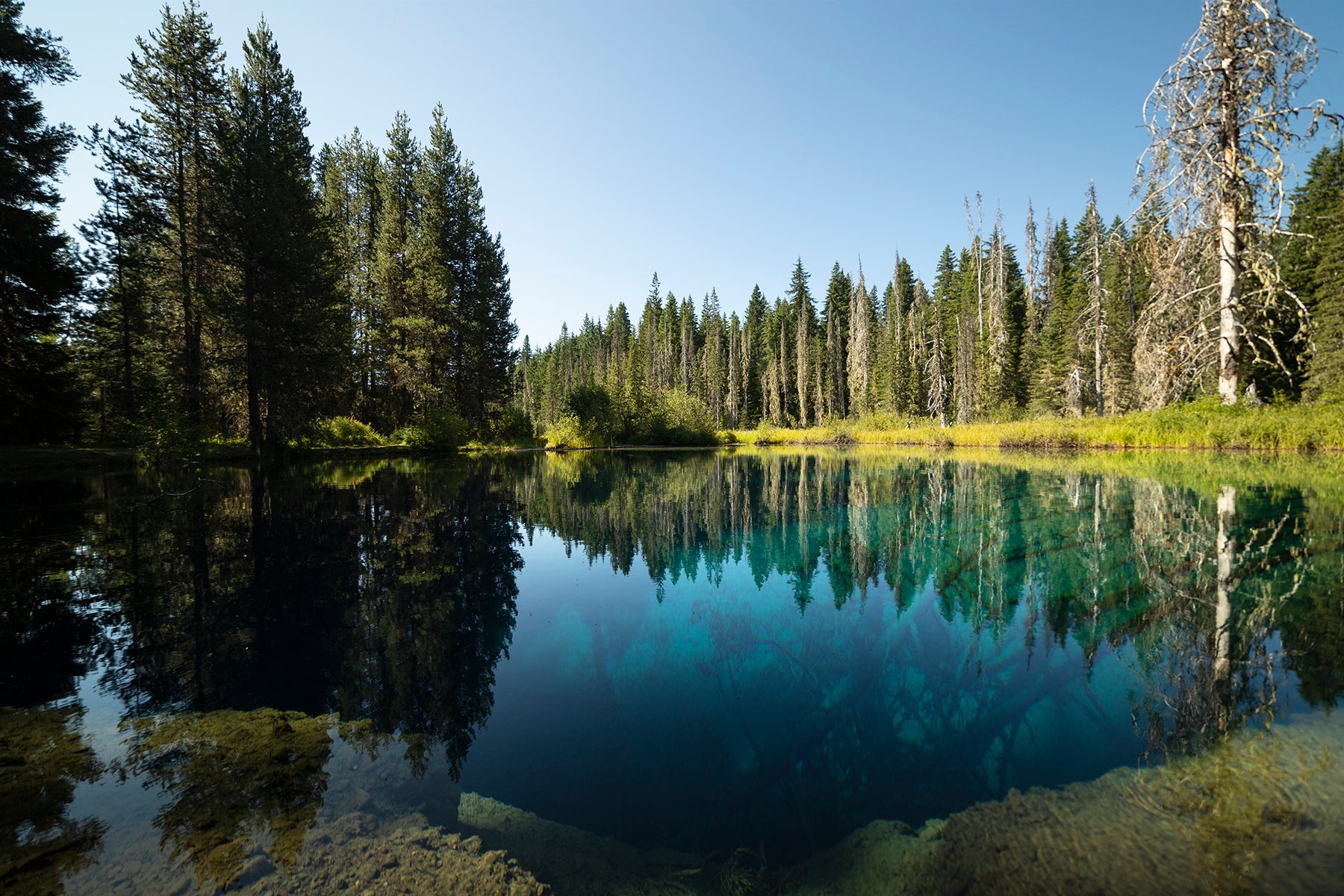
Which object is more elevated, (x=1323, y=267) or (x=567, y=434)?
(x=1323, y=267)

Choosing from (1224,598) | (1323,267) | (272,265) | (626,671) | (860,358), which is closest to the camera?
(626,671)

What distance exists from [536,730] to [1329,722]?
166 inches

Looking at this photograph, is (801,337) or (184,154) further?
(801,337)

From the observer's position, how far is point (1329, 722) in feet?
9.62

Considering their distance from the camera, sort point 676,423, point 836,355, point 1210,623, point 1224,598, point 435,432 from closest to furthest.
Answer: point 1210,623
point 1224,598
point 435,432
point 676,423
point 836,355

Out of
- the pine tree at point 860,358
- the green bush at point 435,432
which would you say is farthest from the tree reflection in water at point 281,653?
the pine tree at point 860,358

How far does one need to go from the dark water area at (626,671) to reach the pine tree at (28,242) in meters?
12.2

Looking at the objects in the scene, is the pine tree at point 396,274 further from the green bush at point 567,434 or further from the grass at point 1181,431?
the grass at point 1181,431

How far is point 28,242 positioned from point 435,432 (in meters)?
16.1

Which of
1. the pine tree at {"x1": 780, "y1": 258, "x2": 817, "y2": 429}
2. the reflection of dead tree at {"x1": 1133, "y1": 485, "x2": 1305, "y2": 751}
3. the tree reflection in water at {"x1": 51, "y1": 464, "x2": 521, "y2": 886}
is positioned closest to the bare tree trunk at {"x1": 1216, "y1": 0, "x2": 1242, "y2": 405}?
the reflection of dead tree at {"x1": 1133, "y1": 485, "x2": 1305, "y2": 751}

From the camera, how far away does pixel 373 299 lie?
3097cm

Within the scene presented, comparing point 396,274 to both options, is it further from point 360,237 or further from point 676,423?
point 676,423

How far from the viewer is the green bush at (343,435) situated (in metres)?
25.9

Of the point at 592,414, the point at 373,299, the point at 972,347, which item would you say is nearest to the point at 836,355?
the point at 972,347
